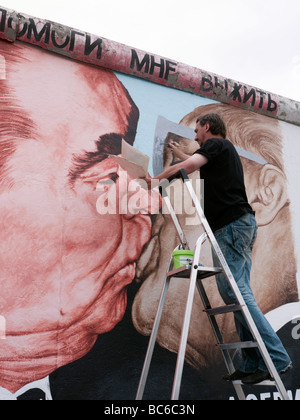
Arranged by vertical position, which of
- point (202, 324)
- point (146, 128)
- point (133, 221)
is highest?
point (146, 128)

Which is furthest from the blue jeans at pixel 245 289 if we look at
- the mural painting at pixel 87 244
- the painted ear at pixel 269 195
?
the painted ear at pixel 269 195

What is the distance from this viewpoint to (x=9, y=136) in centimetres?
320

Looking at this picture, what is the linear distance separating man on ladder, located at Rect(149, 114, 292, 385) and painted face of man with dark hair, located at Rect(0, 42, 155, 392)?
91 centimetres

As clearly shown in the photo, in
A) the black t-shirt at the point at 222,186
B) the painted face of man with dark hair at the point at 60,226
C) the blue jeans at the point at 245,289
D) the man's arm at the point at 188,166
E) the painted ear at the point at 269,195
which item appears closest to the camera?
the blue jeans at the point at 245,289

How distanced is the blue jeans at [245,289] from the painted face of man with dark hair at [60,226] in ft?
3.26

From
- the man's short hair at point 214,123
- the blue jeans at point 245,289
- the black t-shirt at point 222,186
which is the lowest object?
the blue jeans at point 245,289

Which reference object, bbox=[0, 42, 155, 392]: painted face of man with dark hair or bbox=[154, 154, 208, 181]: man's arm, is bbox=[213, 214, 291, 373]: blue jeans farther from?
bbox=[0, 42, 155, 392]: painted face of man with dark hair

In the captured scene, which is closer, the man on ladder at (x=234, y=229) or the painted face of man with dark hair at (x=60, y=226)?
the man on ladder at (x=234, y=229)

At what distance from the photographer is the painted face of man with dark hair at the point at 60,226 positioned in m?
3.01

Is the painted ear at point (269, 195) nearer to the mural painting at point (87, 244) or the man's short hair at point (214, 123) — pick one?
the mural painting at point (87, 244)
